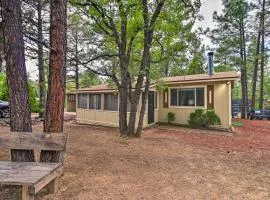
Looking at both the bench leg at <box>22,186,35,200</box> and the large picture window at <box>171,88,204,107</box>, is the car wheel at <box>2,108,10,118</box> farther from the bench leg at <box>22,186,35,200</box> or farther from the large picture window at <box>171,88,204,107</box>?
the bench leg at <box>22,186,35,200</box>

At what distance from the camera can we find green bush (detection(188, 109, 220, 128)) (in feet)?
40.5

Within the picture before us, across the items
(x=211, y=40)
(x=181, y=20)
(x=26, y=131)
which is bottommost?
(x=26, y=131)

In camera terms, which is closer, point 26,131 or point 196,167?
point 26,131

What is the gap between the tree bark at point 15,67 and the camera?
4078 millimetres

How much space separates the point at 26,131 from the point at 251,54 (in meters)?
23.0

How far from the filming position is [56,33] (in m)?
4.43

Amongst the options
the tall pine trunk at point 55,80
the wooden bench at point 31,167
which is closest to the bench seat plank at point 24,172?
the wooden bench at point 31,167

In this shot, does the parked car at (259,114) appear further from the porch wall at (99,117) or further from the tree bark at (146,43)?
the tree bark at (146,43)

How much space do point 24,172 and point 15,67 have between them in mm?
1800

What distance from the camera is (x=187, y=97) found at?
1392 cm

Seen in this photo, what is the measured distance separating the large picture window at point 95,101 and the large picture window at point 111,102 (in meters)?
0.61

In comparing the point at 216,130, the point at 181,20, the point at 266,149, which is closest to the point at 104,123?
the point at 216,130

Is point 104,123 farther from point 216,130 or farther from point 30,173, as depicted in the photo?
point 30,173

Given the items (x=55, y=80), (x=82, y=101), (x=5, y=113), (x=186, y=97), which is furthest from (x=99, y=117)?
(x=55, y=80)
